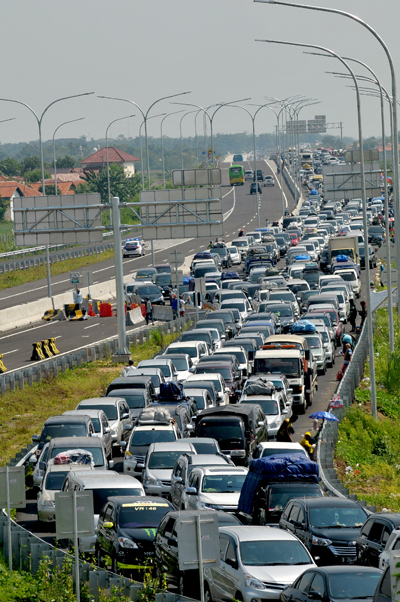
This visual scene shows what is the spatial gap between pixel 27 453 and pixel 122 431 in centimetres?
254

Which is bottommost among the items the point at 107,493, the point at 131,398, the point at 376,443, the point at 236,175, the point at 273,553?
the point at 376,443

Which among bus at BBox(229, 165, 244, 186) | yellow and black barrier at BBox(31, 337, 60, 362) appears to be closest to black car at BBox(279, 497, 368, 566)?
yellow and black barrier at BBox(31, 337, 60, 362)

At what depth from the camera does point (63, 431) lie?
25.8m

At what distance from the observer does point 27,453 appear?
26766 mm

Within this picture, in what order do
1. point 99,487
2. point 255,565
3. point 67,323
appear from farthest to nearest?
1. point 67,323
2. point 99,487
3. point 255,565

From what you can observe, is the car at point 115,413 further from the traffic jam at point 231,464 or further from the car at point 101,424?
the car at point 101,424

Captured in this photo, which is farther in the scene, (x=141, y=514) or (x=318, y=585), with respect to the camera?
(x=141, y=514)

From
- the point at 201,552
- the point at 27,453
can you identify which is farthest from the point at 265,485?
the point at 27,453

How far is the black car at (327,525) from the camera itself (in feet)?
55.1

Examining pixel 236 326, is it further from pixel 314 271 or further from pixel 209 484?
pixel 209 484

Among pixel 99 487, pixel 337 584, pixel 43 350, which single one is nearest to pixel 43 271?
pixel 43 350

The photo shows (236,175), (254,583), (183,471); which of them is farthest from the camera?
(236,175)

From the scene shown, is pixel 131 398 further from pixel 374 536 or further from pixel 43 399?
pixel 374 536

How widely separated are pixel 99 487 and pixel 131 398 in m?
11.1
